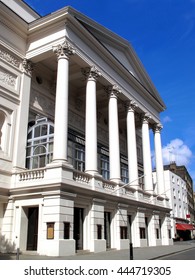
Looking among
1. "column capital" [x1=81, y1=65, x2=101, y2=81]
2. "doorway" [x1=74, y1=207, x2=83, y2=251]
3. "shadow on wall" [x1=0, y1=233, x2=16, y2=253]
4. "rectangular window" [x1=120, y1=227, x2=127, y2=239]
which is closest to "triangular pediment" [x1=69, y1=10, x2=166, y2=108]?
"column capital" [x1=81, y1=65, x2=101, y2=81]

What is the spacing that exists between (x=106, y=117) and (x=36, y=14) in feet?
41.2

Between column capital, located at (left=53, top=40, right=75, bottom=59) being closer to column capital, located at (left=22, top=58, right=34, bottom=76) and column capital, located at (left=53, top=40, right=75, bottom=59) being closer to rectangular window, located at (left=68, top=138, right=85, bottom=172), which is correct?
column capital, located at (left=22, top=58, right=34, bottom=76)

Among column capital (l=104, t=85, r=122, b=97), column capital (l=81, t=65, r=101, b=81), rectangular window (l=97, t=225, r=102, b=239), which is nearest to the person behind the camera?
rectangular window (l=97, t=225, r=102, b=239)

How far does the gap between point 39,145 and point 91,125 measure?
3948 millimetres

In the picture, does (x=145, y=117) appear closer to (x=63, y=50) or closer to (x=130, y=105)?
(x=130, y=105)

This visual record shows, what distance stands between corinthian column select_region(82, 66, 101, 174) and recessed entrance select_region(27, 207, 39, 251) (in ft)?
14.8

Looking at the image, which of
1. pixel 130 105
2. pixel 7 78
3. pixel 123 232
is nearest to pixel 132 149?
pixel 130 105

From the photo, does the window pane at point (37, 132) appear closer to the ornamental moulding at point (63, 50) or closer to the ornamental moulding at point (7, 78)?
the ornamental moulding at point (7, 78)

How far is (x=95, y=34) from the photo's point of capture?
2633 centimetres

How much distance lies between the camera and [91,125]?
888 inches

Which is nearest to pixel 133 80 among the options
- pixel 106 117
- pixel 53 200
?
pixel 106 117

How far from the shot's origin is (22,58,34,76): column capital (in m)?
23.1

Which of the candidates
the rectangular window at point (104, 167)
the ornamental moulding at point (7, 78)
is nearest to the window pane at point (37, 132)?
the ornamental moulding at point (7, 78)

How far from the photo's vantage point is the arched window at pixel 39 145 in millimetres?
21438
